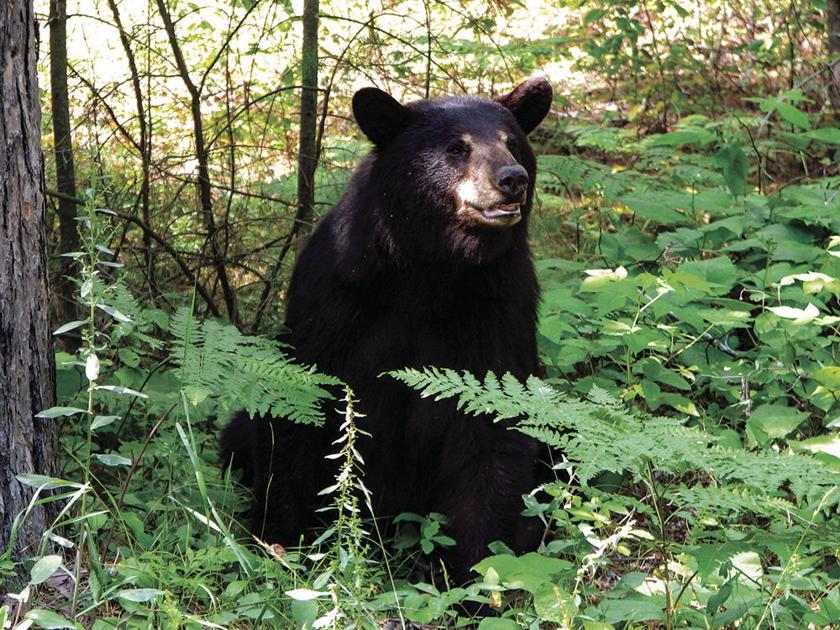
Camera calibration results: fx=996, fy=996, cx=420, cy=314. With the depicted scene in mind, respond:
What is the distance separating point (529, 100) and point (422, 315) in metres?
1.20

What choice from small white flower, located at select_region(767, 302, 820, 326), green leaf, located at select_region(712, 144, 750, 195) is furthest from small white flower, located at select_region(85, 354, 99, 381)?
green leaf, located at select_region(712, 144, 750, 195)

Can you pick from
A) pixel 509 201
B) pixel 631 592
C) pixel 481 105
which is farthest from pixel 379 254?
pixel 631 592

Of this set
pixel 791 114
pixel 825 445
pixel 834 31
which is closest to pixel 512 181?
pixel 825 445

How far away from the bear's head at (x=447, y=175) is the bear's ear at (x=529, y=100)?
0.49ft

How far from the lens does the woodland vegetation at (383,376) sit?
2.96 metres

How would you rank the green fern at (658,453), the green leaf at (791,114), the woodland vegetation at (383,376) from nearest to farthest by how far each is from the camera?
the green fern at (658,453), the woodland vegetation at (383,376), the green leaf at (791,114)

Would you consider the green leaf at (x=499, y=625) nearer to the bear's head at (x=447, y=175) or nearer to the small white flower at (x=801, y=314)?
the bear's head at (x=447, y=175)

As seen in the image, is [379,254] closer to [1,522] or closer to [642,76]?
[1,522]

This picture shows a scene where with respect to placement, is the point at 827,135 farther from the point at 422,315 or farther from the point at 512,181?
the point at 422,315

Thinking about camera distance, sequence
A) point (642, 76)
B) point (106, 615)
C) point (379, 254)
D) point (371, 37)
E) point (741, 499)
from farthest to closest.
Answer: point (642, 76), point (371, 37), point (379, 254), point (106, 615), point (741, 499)

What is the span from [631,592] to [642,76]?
7.29 meters

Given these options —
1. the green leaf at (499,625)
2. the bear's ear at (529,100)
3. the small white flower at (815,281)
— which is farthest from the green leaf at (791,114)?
the green leaf at (499,625)

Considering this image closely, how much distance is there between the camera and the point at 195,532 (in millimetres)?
3996

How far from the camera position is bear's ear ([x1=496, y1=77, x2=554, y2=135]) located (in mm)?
4656
